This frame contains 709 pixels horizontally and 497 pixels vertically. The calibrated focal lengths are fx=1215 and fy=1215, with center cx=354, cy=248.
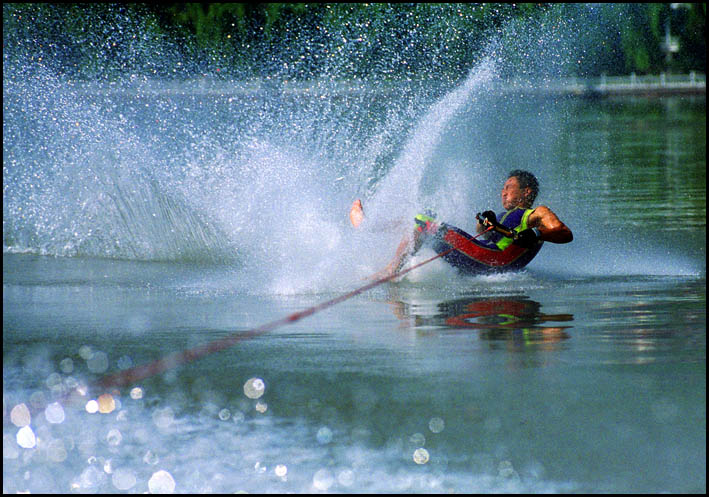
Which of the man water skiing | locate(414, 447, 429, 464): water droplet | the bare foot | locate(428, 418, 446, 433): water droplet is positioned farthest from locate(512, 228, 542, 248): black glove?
locate(414, 447, 429, 464): water droplet

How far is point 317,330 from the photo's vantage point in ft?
23.9

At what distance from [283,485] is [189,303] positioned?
13.0 ft

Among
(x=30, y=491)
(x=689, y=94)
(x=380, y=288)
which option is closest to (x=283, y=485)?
(x=30, y=491)

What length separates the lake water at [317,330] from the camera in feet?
15.6

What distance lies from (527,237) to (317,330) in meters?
2.22

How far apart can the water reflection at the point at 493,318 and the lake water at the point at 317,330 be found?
35 mm

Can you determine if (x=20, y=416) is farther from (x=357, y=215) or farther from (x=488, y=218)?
(x=357, y=215)

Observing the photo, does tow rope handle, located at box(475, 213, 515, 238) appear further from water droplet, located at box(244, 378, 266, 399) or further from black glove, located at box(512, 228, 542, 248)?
water droplet, located at box(244, 378, 266, 399)

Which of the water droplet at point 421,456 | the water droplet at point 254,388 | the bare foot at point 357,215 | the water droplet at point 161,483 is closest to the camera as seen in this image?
the water droplet at point 161,483

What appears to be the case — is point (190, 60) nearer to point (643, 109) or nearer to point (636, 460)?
point (643, 109)

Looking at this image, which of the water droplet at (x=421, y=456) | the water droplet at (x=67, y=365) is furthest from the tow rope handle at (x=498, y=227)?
the water droplet at (x=421, y=456)

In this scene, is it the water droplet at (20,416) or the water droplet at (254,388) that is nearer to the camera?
the water droplet at (20,416)

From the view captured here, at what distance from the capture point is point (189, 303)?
8336mm

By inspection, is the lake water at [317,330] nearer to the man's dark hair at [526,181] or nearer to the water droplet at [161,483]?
the water droplet at [161,483]
